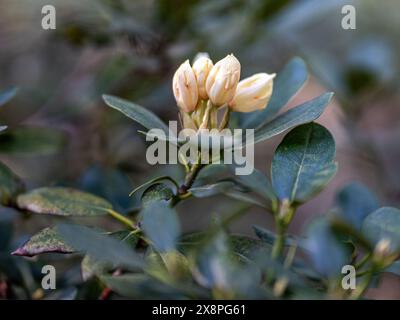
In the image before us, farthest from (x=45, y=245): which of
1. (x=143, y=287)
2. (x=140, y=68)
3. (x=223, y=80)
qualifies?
(x=140, y=68)

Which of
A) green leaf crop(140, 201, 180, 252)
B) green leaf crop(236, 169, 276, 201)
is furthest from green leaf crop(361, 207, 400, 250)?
green leaf crop(140, 201, 180, 252)

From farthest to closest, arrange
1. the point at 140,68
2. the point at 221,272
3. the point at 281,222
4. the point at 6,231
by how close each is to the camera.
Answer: the point at 140,68 < the point at 6,231 < the point at 281,222 < the point at 221,272

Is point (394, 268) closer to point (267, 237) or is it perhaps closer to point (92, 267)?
point (267, 237)

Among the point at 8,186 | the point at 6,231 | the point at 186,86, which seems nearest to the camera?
the point at 186,86

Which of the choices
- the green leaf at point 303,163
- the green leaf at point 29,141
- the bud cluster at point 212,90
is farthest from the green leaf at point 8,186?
the green leaf at point 303,163

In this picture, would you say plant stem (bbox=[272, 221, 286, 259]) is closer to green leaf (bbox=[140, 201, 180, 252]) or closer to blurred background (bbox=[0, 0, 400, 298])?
green leaf (bbox=[140, 201, 180, 252])

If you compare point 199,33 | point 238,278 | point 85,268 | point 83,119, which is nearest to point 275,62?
point 199,33
